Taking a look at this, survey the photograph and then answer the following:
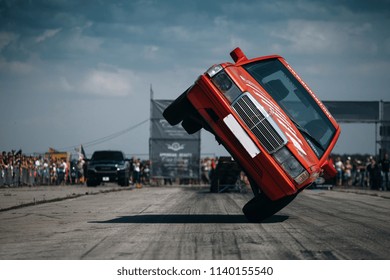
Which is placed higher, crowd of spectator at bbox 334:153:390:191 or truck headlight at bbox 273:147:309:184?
truck headlight at bbox 273:147:309:184

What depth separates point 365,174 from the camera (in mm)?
41156

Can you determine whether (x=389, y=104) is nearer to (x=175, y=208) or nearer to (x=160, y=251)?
(x=175, y=208)

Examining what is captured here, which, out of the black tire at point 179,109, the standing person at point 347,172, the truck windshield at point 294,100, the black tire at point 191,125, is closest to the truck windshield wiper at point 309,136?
the truck windshield at point 294,100

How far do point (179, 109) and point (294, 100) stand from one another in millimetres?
2139

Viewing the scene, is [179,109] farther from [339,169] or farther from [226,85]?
[339,169]

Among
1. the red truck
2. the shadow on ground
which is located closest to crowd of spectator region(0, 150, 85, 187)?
the shadow on ground

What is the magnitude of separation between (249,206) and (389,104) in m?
29.8

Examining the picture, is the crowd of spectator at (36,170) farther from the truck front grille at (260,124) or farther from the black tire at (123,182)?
the truck front grille at (260,124)

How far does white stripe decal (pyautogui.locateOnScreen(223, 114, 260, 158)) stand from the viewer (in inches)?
488

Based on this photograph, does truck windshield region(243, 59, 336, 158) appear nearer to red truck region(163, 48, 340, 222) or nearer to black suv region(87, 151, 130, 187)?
red truck region(163, 48, 340, 222)

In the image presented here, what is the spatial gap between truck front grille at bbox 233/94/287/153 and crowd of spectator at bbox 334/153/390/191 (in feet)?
71.5

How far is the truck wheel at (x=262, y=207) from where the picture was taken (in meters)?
12.8

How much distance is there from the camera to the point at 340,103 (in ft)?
136
